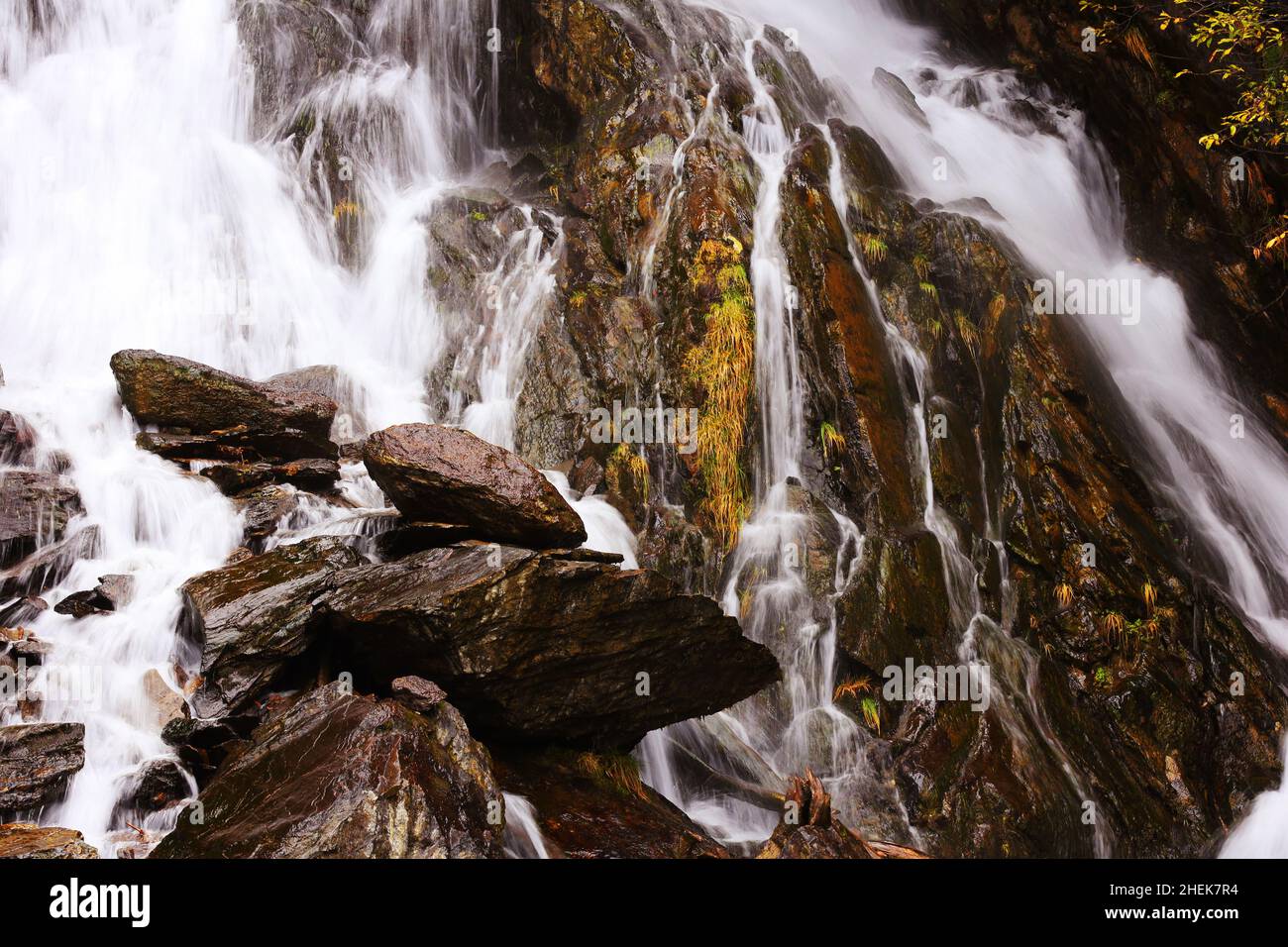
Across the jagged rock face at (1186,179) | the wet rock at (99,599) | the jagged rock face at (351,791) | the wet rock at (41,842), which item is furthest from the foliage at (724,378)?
the jagged rock face at (1186,179)

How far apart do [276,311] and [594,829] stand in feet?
28.3

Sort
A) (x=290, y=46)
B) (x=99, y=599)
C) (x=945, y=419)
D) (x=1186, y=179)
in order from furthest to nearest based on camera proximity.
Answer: (x=290, y=46), (x=1186, y=179), (x=945, y=419), (x=99, y=599)

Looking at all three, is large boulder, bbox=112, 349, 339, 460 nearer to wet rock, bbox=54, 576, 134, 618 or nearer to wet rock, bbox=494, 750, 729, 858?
wet rock, bbox=54, 576, 134, 618

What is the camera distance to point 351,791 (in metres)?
4.64

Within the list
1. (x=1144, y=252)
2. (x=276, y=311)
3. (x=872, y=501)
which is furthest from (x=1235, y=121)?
(x=276, y=311)

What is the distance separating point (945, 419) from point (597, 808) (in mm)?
6319

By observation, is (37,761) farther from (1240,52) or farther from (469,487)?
(1240,52)

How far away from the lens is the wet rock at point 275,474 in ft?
26.4

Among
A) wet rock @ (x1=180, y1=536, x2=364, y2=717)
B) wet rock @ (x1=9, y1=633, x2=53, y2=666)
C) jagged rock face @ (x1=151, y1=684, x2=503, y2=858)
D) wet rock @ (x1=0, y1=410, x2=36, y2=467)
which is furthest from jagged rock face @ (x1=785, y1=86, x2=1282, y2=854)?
wet rock @ (x1=0, y1=410, x2=36, y2=467)

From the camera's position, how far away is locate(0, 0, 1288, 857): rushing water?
7645 millimetres

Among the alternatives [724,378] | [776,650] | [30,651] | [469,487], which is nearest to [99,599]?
[30,651]

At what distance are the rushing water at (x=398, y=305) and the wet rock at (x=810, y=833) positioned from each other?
1517 millimetres

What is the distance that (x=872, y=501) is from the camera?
9383mm

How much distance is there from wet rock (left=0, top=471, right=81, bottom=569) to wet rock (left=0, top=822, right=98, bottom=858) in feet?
9.08
